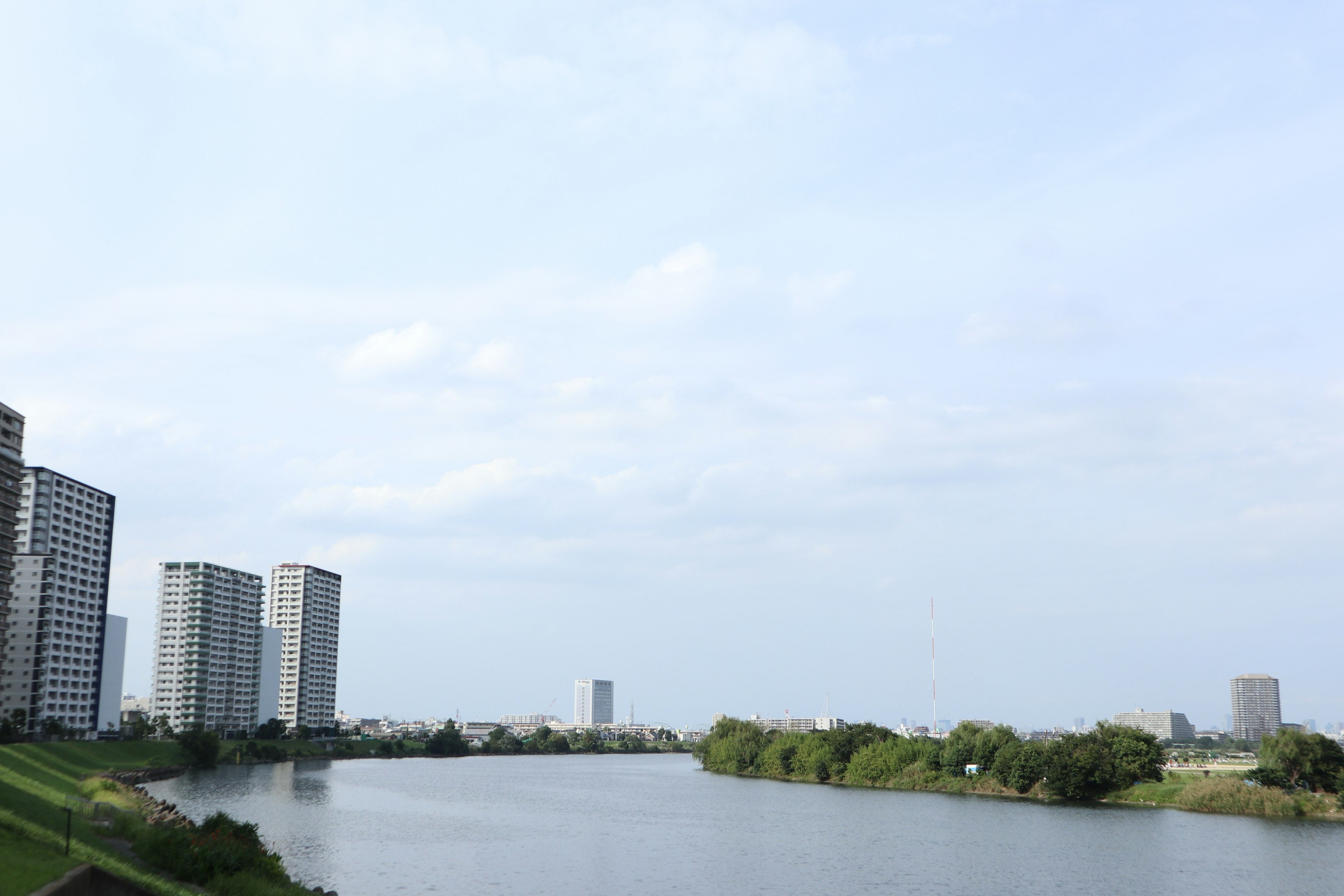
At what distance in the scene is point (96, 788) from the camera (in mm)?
71750

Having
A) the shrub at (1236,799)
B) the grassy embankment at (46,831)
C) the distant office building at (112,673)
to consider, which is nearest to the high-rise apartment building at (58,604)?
the distant office building at (112,673)

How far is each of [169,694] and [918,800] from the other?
15972cm

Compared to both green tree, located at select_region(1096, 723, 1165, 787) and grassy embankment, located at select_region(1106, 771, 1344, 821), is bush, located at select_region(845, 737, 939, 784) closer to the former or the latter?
green tree, located at select_region(1096, 723, 1165, 787)

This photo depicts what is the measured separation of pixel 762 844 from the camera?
69.8m

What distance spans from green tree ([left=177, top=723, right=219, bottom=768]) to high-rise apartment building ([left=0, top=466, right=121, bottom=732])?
48.9 ft

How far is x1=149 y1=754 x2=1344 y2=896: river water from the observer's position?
174 ft

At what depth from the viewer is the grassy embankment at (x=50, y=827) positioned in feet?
91.5

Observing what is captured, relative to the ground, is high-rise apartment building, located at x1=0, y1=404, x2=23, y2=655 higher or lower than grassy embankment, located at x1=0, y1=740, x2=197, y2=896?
higher

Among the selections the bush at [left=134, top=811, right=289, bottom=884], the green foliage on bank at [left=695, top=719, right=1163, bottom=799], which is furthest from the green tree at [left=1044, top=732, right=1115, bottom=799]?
the bush at [left=134, top=811, right=289, bottom=884]

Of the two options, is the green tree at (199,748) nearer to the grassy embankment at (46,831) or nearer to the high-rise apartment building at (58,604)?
the high-rise apartment building at (58,604)

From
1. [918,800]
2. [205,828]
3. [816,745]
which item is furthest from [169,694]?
[205,828]

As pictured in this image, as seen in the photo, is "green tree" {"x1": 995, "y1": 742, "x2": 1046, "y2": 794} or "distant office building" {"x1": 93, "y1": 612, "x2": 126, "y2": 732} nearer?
"green tree" {"x1": 995, "y1": 742, "x2": 1046, "y2": 794}

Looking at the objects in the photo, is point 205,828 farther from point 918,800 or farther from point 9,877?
point 918,800

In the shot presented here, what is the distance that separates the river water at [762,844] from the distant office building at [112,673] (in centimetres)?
5500
